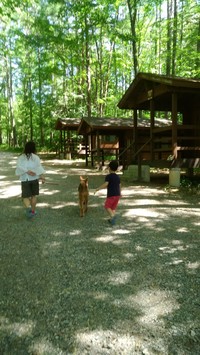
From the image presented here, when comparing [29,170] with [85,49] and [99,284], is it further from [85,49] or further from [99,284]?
[85,49]

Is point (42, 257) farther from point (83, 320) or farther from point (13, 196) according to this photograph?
point (13, 196)

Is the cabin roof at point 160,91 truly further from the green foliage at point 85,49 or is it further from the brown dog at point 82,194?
A: the green foliage at point 85,49

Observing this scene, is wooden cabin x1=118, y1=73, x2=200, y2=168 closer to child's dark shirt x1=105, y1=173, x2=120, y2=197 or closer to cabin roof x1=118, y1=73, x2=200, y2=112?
cabin roof x1=118, y1=73, x2=200, y2=112

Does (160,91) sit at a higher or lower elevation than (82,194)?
→ higher

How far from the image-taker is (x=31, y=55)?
38.9 meters

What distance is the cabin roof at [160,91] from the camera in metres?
10.7

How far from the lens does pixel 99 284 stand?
3693mm

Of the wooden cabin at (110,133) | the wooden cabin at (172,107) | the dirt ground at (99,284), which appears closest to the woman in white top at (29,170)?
the dirt ground at (99,284)

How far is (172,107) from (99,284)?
29.6 ft

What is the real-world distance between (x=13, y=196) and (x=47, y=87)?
1276 inches

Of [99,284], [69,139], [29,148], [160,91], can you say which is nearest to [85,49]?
[69,139]

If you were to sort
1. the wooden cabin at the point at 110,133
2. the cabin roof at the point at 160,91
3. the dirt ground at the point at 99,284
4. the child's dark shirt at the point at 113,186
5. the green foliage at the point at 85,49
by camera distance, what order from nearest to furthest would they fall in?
the dirt ground at the point at 99,284, the child's dark shirt at the point at 113,186, the cabin roof at the point at 160,91, the wooden cabin at the point at 110,133, the green foliage at the point at 85,49

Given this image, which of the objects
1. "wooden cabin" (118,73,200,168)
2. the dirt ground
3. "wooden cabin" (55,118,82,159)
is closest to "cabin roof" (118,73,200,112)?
"wooden cabin" (118,73,200,168)

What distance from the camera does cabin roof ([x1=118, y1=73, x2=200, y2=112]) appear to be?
10.7 metres
